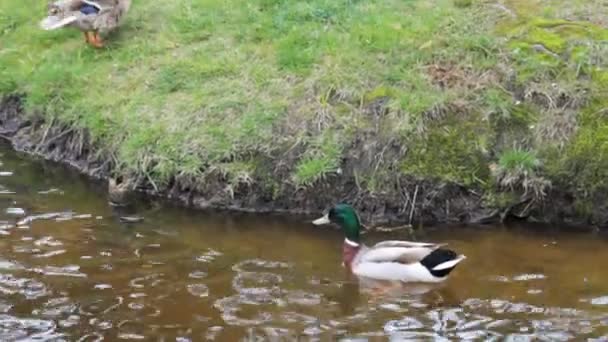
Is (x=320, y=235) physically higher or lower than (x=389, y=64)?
lower

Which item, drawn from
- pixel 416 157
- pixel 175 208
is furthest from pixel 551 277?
pixel 175 208

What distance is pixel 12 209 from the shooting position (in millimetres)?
9938

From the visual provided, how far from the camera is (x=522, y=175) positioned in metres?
9.21

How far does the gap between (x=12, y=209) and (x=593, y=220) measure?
5.14 metres

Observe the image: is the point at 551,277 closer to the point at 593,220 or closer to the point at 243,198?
the point at 593,220

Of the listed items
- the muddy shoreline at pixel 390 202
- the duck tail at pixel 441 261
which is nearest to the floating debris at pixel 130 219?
the muddy shoreline at pixel 390 202

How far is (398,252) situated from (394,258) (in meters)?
0.06

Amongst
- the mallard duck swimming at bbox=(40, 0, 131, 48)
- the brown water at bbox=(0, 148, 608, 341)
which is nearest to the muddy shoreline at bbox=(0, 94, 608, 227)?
the brown water at bbox=(0, 148, 608, 341)

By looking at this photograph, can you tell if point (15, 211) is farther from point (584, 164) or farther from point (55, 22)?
point (584, 164)

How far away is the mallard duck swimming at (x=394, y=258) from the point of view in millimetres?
8172

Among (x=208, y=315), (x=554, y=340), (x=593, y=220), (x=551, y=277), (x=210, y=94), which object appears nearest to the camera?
(x=554, y=340)

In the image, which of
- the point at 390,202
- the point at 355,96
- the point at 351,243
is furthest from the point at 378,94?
the point at 351,243

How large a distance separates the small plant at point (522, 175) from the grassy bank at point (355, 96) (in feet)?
0.04

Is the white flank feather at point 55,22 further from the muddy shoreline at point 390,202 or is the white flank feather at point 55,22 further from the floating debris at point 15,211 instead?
the floating debris at point 15,211
